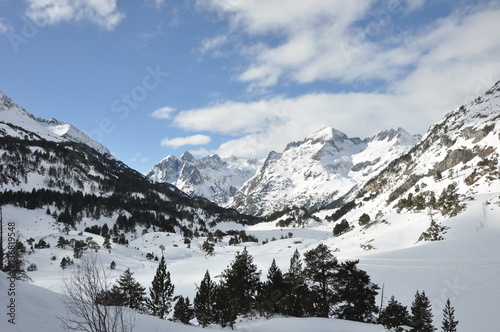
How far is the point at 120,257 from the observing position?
325ft

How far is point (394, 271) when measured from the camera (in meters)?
49.6

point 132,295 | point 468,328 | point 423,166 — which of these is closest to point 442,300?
point 468,328

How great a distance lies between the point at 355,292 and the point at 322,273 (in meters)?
4.76

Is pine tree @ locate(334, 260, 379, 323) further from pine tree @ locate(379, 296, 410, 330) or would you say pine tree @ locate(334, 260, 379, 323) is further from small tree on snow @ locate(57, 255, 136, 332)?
small tree on snow @ locate(57, 255, 136, 332)

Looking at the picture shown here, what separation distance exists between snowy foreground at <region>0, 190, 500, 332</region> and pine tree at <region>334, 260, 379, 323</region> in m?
4.11

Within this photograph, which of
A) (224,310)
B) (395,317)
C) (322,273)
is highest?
(322,273)

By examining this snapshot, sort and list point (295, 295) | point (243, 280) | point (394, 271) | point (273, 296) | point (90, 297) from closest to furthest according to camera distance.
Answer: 1. point (90, 297)
2. point (273, 296)
3. point (295, 295)
4. point (243, 280)
5. point (394, 271)

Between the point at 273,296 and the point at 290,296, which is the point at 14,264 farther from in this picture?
the point at 290,296

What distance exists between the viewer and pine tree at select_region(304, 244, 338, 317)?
3741cm

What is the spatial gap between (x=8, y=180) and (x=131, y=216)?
7223cm

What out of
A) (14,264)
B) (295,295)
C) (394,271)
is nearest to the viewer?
(14,264)

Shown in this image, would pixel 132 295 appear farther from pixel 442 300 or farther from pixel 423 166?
pixel 423 166

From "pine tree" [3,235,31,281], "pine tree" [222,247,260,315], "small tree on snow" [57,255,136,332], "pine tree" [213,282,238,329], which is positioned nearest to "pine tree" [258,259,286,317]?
"pine tree" [222,247,260,315]

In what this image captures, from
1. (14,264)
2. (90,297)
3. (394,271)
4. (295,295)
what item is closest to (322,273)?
(295,295)
